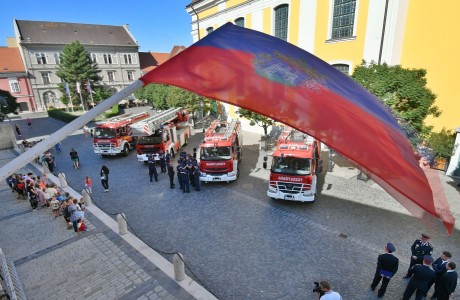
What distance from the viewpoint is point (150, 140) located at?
59.9 feet

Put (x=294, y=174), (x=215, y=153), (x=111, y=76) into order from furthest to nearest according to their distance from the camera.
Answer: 1. (x=111, y=76)
2. (x=215, y=153)
3. (x=294, y=174)

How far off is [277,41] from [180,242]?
8216mm

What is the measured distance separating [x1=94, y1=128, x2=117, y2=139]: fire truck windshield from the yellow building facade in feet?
52.8

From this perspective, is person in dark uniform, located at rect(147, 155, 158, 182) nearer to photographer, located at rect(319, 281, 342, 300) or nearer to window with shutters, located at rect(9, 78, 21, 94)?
photographer, located at rect(319, 281, 342, 300)

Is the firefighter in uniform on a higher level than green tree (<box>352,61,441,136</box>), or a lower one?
lower

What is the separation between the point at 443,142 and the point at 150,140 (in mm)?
17327

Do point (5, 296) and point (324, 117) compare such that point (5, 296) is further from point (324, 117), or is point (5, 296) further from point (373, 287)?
point (373, 287)

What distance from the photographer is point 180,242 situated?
971cm

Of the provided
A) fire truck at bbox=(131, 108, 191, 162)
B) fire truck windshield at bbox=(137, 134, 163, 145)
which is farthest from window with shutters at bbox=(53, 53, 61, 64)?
fire truck windshield at bbox=(137, 134, 163, 145)

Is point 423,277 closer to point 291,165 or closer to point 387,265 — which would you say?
point 387,265

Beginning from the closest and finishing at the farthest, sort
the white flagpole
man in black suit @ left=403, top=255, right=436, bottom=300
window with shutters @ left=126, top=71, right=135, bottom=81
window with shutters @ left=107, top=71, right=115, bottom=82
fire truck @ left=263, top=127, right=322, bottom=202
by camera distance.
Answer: the white flagpole
man in black suit @ left=403, top=255, right=436, bottom=300
fire truck @ left=263, top=127, right=322, bottom=202
window with shutters @ left=107, top=71, right=115, bottom=82
window with shutters @ left=126, top=71, right=135, bottom=81

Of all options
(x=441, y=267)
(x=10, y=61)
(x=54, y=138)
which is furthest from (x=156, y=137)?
(x=10, y=61)

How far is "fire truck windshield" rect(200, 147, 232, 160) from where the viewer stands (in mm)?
14469

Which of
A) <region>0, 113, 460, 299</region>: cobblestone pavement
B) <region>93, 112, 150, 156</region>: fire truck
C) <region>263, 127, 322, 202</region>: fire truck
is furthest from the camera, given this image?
<region>93, 112, 150, 156</region>: fire truck
